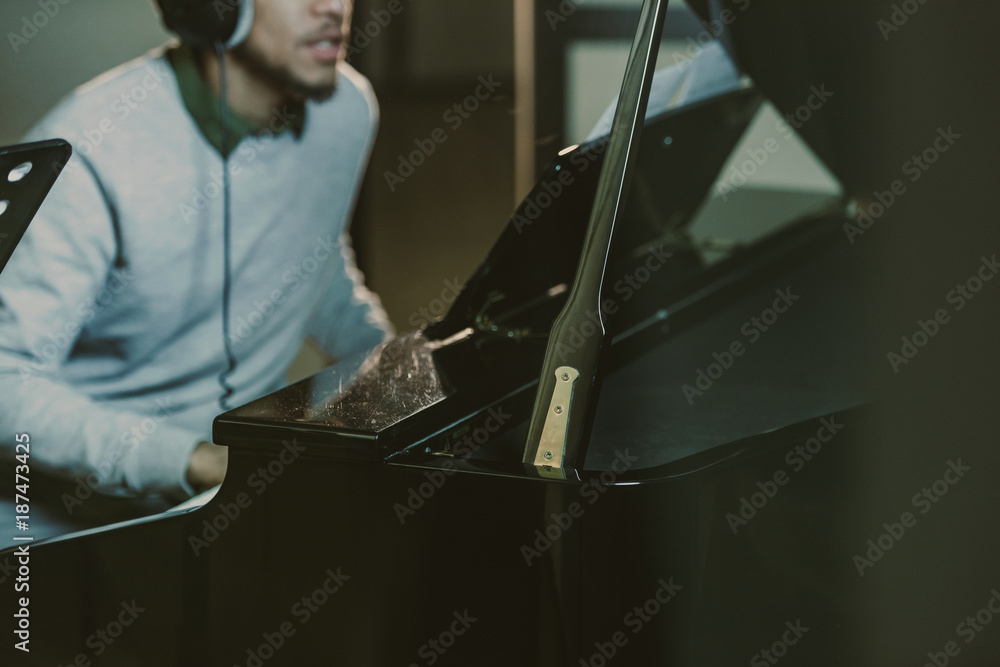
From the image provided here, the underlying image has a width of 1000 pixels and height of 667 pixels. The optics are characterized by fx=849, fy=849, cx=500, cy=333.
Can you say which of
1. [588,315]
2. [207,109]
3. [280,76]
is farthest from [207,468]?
[588,315]

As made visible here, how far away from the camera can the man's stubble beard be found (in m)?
1.85

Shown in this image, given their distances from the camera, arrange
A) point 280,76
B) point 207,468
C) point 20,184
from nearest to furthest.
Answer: point 20,184 → point 207,468 → point 280,76

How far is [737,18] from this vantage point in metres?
1.55

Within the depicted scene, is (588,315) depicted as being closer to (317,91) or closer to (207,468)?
(207,468)

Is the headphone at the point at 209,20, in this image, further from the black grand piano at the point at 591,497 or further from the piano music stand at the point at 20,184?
the black grand piano at the point at 591,497

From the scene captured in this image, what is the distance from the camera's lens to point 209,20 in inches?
70.2

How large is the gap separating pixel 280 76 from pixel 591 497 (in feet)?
4.65

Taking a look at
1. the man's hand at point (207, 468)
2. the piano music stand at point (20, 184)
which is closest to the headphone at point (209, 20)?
the piano music stand at point (20, 184)

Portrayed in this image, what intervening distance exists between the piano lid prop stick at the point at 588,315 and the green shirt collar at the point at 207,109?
1121mm

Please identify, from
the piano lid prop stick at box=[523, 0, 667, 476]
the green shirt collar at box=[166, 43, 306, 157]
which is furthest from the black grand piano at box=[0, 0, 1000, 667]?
the green shirt collar at box=[166, 43, 306, 157]

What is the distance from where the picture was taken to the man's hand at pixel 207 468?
5.71 ft

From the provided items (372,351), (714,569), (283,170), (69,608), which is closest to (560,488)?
(714,569)

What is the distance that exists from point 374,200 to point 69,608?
4.72 ft

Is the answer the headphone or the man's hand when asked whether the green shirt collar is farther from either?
the man's hand
